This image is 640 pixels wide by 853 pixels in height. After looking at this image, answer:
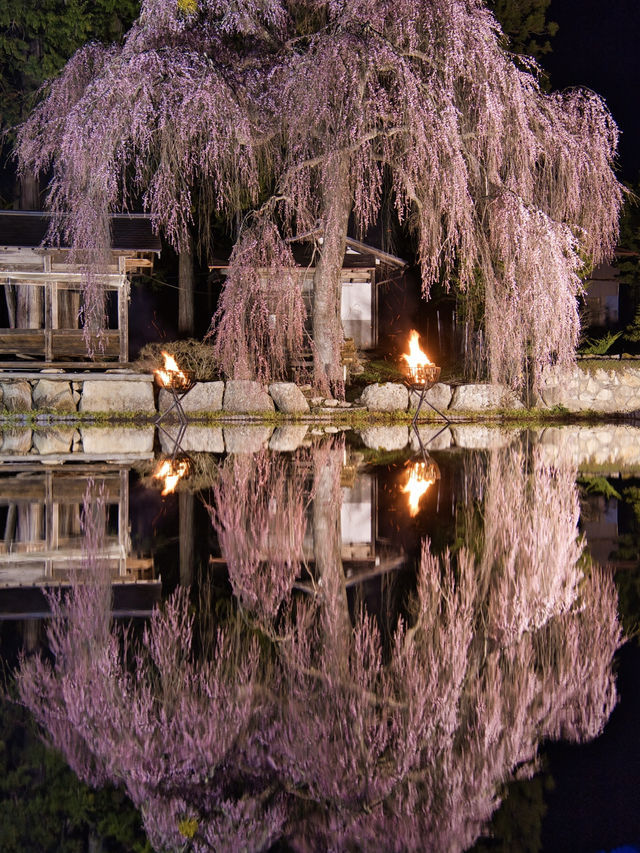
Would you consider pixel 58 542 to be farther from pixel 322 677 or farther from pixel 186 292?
pixel 186 292

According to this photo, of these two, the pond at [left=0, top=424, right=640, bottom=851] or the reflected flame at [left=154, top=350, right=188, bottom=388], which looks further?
the reflected flame at [left=154, top=350, right=188, bottom=388]

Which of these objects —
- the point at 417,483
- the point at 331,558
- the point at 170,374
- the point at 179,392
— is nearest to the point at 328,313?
the point at 179,392

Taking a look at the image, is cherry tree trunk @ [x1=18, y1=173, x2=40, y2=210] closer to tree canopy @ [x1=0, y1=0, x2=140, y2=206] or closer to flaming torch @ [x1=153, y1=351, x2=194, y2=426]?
tree canopy @ [x1=0, y1=0, x2=140, y2=206]

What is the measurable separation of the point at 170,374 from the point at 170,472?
25.8ft

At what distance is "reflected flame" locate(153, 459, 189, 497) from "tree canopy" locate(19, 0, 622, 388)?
6.06 m

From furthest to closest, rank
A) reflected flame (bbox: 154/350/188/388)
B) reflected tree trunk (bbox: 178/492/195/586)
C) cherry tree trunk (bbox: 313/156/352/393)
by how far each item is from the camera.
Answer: cherry tree trunk (bbox: 313/156/352/393), reflected flame (bbox: 154/350/188/388), reflected tree trunk (bbox: 178/492/195/586)

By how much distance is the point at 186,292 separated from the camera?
25734 mm

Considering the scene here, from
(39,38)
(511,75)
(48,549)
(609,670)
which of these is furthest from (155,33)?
(609,670)

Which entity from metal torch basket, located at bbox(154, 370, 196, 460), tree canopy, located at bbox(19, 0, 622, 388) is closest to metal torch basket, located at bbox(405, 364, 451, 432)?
tree canopy, located at bbox(19, 0, 622, 388)

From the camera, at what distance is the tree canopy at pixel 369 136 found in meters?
14.6

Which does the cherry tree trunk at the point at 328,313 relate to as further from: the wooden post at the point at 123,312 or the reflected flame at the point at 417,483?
the reflected flame at the point at 417,483

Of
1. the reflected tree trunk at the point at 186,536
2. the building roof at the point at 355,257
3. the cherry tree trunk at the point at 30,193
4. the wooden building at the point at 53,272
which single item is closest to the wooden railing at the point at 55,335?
the wooden building at the point at 53,272

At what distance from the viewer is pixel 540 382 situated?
20219mm

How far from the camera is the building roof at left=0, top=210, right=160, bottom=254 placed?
20.0 m
